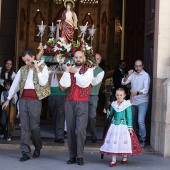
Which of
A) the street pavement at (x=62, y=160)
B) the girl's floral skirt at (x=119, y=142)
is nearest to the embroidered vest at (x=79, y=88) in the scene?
the girl's floral skirt at (x=119, y=142)

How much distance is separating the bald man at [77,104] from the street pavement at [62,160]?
0.41 m

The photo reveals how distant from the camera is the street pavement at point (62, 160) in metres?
8.63

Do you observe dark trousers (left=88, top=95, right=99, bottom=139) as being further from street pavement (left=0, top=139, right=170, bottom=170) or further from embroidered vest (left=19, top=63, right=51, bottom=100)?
embroidered vest (left=19, top=63, right=51, bottom=100)

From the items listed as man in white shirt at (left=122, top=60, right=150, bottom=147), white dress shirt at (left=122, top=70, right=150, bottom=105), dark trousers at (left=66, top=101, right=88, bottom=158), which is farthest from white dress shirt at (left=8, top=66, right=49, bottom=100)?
white dress shirt at (left=122, top=70, right=150, bottom=105)

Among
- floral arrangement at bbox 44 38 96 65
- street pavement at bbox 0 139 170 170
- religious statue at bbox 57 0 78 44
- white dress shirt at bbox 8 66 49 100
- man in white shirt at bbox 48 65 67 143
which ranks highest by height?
religious statue at bbox 57 0 78 44

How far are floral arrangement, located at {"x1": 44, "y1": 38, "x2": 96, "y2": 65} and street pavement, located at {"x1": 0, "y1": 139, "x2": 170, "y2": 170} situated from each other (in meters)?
1.90

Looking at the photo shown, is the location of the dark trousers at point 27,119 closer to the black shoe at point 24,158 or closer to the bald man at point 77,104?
the black shoe at point 24,158

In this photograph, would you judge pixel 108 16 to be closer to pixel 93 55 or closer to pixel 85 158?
pixel 93 55

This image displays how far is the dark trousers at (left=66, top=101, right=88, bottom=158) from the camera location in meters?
8.64

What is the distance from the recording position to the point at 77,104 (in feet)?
28.5

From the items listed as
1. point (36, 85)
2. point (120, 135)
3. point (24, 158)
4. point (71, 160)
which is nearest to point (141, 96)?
point (120, 135)

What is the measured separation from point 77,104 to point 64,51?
2.51 m

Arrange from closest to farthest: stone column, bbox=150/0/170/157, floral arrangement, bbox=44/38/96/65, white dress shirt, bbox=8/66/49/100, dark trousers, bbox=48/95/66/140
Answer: white dress shirt, bbox=8/66/49/100 → stone column, bbox=150/0/170/157 → floral arrangement, bbox=44/38/96/65 → dark trousers, bbox=48/95/66/140

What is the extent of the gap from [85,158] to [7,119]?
8.36ft
